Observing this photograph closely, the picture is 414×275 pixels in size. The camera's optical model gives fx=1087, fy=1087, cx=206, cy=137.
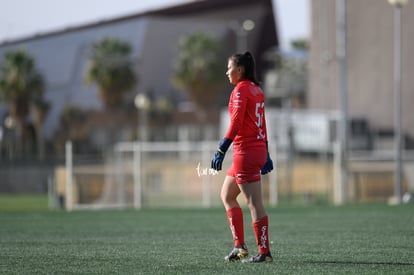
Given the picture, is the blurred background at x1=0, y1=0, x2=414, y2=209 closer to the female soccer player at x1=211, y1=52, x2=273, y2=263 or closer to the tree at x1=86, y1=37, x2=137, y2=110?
the tree at x1=86, y1=37, x2=137, y2=110

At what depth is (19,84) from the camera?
253ft

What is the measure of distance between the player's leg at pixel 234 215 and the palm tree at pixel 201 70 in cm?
6775

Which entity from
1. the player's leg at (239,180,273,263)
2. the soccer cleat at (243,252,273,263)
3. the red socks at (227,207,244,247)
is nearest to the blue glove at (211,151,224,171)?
the player's leg at (239,180,273,263)

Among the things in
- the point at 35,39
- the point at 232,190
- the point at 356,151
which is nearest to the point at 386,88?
the point at 356,151

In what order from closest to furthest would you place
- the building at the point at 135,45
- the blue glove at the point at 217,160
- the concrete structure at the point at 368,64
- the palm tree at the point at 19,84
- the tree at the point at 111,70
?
the blue glove at the point at 217,160 < the concrete structure at the point at 368,64 < the palm tree at the point at 19,84 < the tree at the point at 111,70 < the building at the point at 135,45

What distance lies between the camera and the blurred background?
104 ft

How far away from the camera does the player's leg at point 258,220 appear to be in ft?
35.4

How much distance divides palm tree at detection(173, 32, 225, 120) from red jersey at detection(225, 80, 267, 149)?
6790 cm

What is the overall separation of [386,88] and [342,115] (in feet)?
74.2

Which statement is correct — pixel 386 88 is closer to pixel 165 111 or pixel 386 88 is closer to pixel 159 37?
pixel 165 111

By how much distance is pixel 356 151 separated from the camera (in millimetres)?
58594

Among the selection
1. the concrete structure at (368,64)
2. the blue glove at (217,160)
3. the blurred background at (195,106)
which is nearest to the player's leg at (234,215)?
the blue glove at (217,160)

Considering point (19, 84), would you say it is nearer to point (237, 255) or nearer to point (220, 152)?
point (237, 255)

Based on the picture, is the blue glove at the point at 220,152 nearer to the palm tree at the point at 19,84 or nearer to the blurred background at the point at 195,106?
the blurred background at the point at 195,106
